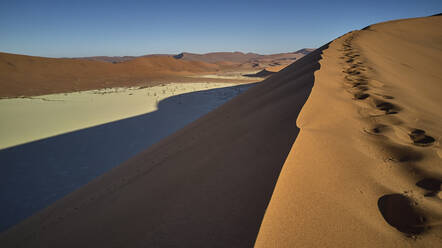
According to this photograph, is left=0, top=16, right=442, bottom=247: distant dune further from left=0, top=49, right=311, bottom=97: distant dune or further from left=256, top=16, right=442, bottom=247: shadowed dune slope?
left=0, top=49, right=311, bottom=97: distant dune

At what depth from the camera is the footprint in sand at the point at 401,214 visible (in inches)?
32.4

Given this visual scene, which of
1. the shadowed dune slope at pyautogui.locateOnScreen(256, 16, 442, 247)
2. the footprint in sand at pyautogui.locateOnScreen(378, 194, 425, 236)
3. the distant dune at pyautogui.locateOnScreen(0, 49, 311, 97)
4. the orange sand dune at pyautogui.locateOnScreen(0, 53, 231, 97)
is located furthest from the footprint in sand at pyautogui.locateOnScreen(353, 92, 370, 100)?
the orange sand dune at pyautogui.locateOnScreen(0, 53, 231, 97)

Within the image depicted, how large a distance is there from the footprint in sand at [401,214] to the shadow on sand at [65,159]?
14.7ft

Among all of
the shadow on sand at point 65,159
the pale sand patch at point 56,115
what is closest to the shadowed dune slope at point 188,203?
the shadow on sand at point 65,159

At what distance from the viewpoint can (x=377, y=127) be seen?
1604 millimetres

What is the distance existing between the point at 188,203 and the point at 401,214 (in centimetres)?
103

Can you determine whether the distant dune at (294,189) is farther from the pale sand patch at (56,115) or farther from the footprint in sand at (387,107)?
the pale sand patch at (56,115)

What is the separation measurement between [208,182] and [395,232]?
0.96m

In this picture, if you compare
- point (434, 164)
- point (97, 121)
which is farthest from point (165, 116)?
point (434, 164)

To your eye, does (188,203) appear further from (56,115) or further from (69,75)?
(69,75)

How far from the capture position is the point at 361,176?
112 cm

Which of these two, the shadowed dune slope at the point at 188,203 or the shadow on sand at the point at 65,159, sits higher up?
the shadowed dune slope at the point at 188,203

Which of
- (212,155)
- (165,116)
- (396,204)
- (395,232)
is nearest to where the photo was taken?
(395,232)

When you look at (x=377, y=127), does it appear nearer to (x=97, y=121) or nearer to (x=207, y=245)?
(x=207, y=245)
